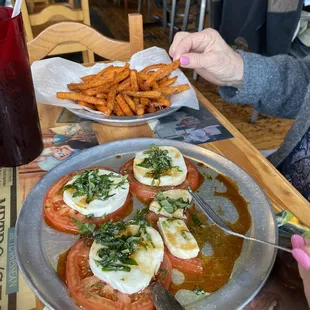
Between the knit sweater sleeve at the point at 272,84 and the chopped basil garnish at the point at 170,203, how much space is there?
591 millimetres

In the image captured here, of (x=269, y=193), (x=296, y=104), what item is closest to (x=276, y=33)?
(x=296, y=104)

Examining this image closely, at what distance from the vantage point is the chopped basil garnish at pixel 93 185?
2.90ft

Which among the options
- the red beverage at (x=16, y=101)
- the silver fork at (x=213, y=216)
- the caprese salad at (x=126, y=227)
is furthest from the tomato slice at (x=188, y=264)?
the red beverage at (x=16, y=101)

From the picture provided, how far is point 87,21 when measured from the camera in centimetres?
309

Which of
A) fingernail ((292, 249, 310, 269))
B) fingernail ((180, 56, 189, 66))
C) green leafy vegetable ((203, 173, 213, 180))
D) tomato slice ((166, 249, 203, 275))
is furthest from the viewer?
fingernail ((180, 56, 189, 66))

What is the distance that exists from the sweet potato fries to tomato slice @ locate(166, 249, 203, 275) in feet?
2.00

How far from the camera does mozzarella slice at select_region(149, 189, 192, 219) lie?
87 centimetres

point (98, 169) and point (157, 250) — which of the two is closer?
point (157, 250)

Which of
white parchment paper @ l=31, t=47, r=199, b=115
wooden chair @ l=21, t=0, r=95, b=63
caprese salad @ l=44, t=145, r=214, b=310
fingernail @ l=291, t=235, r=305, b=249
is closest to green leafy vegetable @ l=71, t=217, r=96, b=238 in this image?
caprese salad @ l=44, t=145, r=214, b=310

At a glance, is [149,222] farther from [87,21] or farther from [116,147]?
[87,21]

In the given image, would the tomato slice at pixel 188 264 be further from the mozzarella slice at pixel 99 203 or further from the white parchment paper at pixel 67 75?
the white parchment paper at pixel 67 75

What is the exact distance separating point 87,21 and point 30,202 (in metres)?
2.51

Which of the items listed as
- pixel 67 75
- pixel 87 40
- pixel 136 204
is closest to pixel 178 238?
pixel 136 204

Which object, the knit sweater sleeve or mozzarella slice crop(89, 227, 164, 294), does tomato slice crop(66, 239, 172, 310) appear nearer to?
mozzarella slice crop(89, 227, 164, 294)
